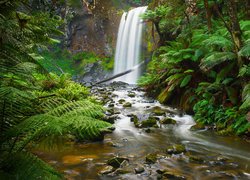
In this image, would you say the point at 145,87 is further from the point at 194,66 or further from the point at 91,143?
the point at 91,143

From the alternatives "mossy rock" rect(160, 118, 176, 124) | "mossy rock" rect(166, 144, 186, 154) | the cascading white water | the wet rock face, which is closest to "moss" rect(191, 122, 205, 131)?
"mossy rock" rect(160, 118, 176, 124)

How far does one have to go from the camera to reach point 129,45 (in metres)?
19.4

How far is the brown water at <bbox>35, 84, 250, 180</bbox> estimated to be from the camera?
4.05 m

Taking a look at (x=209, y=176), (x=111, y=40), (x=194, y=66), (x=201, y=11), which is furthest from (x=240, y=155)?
(x=111, y=40)

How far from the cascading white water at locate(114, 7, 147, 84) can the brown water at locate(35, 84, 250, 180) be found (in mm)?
11855

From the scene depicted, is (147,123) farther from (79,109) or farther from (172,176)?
(79,109)

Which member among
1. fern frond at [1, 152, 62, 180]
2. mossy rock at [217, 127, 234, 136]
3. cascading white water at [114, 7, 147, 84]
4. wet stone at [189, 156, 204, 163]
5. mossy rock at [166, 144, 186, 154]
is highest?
cascading white water at [114, 7, 147, 84]

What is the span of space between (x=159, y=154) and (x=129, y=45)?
15.1 metres

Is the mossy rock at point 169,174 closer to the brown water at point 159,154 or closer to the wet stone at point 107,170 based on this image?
the brown water at point 159,154

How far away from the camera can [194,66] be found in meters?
9.13

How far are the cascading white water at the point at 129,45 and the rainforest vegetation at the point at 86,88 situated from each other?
527 cm

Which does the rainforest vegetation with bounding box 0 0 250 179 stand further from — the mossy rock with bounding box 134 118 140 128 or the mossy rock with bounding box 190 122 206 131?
the mossy rock with bounding box 134 118 140 128

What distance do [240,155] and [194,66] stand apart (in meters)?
4.60

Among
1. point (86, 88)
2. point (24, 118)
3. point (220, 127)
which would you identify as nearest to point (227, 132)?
point (220, 127)
